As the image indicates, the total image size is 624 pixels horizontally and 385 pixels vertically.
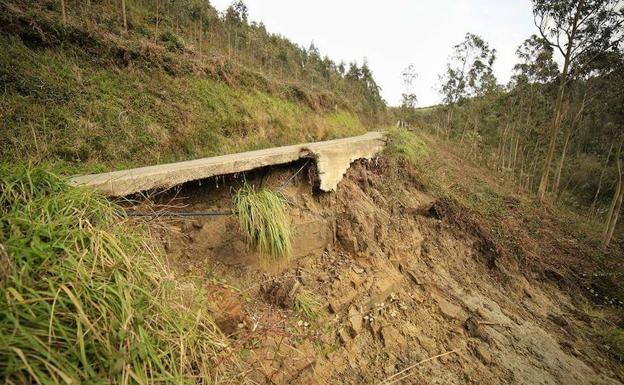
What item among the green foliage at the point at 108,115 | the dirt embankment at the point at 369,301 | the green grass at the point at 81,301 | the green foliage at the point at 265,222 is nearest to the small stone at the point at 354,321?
the dirt embankment at the point at 369,301

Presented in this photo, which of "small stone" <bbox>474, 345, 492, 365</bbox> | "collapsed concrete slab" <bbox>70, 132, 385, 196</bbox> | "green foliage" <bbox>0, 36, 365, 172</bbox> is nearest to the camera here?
"collapsed concrete slab" <bbox>70, 132, 385, 196</bbox>

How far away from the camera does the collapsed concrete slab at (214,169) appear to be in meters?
2.31

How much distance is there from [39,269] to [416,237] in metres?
4.76

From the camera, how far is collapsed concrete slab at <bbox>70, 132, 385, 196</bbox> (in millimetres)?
2312

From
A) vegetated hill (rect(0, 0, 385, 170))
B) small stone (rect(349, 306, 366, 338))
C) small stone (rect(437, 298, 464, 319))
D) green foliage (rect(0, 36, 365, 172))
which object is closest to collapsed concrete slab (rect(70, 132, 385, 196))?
vegetated hill (rect(0, 0, 385, 170))

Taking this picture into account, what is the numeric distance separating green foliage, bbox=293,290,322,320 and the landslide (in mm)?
13

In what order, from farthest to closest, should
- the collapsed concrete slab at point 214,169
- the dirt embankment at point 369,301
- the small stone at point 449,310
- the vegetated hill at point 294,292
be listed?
the small stone at point 449,310 < the dirt embankment at point 369,301 < the collapsed concrete slab at point 214,169 < the vegetated hill at point 294,292

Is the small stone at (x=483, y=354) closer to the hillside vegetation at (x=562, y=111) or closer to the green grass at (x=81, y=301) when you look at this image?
the green grass at (x=81, y=301)

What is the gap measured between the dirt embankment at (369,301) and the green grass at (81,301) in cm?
46

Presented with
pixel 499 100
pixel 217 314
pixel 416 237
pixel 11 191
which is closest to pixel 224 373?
pixel 217 314

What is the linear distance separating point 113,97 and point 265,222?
4593 mm

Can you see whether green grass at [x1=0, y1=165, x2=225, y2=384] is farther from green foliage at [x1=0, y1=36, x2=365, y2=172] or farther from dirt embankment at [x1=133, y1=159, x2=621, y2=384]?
green foliage at [x1=0, y1=36, x2=365, y2=172]

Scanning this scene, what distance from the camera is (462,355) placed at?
10.4ft

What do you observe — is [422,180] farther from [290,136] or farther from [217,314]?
[217,314]
